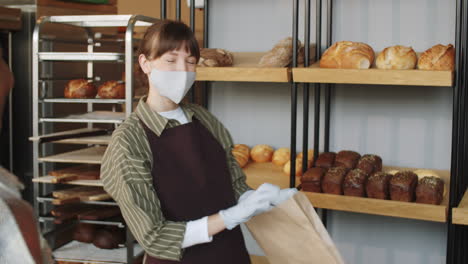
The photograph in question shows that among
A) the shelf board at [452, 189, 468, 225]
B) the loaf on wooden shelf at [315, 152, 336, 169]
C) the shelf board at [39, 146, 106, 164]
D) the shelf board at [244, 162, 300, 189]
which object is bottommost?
the shelf board at [452, 189, 468, 225]

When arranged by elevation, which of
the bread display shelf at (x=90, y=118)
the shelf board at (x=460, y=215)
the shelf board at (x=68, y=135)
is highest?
the bread display shelf at (x=90, y=118)

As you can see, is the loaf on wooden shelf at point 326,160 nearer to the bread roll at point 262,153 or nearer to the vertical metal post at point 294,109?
the vertical metal post at point 294,109

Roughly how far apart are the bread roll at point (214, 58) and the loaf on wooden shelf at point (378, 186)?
2.95ft

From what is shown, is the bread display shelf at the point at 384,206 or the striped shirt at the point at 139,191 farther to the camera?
the bread display shelf at the point at 384,206

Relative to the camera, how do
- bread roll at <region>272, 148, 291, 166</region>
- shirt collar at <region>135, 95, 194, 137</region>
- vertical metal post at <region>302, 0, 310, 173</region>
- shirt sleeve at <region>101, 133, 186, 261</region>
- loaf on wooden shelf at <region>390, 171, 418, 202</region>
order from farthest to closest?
bread roll at <region>272, 148, 291, 166</region>
vertical metal post at <region>302, 0, 310, 173</region>
loaf on wooden shelf at <region>390, 171, 418, 202</region>
shirt collar at <region>135, 95, 194, 137</region>
shirt sleeve at <region>101, 133, 186, 261</region>

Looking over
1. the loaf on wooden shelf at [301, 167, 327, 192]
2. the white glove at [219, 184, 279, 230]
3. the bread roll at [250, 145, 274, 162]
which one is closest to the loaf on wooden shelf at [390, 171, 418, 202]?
the loaf on wooden shelf at [301, 167, 327, 192]

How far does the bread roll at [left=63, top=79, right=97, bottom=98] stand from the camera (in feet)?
9.82

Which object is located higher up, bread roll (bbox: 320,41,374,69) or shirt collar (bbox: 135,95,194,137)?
bread roll (bbox: 320,41,374,69)

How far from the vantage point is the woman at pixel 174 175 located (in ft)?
4.42

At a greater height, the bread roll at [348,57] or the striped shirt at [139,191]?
the bread roll at [348,57]

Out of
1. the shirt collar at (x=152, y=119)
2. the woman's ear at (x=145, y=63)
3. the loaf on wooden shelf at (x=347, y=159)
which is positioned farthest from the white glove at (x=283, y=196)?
the loaf on wooden shelf at (x=347, y=159)

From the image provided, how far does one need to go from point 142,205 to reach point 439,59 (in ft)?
4.83

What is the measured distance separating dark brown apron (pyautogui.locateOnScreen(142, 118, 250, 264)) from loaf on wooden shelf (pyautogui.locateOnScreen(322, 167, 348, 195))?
92 cm

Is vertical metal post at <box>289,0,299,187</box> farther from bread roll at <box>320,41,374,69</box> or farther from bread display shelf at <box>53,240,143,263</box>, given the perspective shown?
bread display shelf at <box>53,240,143,263</box>
